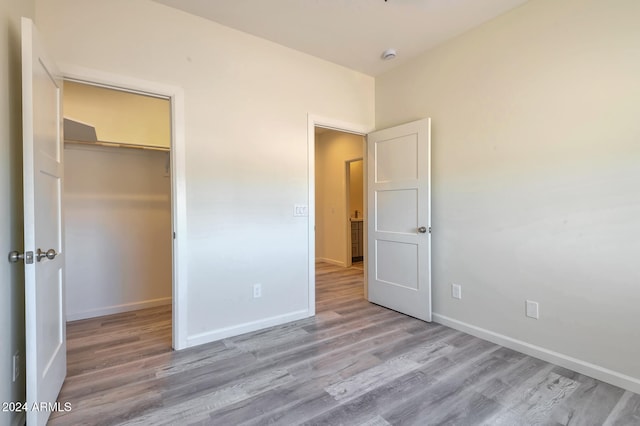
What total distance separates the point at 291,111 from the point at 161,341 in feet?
7.92

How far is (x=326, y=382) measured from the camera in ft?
6.50

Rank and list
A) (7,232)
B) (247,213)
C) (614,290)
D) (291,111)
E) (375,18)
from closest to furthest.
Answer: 1. (7,232)
2. (614,290)
3. (375,18)
4. (247,213)
5. (291,111)

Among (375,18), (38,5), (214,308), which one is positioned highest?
(375,18)

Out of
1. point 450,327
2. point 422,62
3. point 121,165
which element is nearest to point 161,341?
point 121,165

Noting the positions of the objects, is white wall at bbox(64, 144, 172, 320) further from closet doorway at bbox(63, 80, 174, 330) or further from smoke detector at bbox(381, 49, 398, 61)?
smoke detector at bbox(381, 49, 398, 61)

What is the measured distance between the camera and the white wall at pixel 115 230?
10.3 ft

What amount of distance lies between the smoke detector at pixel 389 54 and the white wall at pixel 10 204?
2.73 metres

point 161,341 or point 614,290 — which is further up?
point 614,290

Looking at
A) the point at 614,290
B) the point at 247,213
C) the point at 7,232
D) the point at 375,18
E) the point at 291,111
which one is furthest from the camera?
the point at 291,111

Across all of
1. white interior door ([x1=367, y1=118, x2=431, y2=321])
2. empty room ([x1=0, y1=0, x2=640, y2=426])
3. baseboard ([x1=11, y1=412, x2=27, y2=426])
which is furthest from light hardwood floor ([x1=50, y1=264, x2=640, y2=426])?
white interior door ([x1=367, y1=118, x2=431, y2=321])

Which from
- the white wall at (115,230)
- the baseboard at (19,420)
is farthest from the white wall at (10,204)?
the white wall at (115,230)

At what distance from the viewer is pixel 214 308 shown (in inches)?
103

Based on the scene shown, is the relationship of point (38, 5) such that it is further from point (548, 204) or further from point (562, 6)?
point (548, 204)

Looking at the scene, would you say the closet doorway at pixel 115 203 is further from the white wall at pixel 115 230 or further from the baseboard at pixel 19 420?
the baseboard at pixel 19 420
